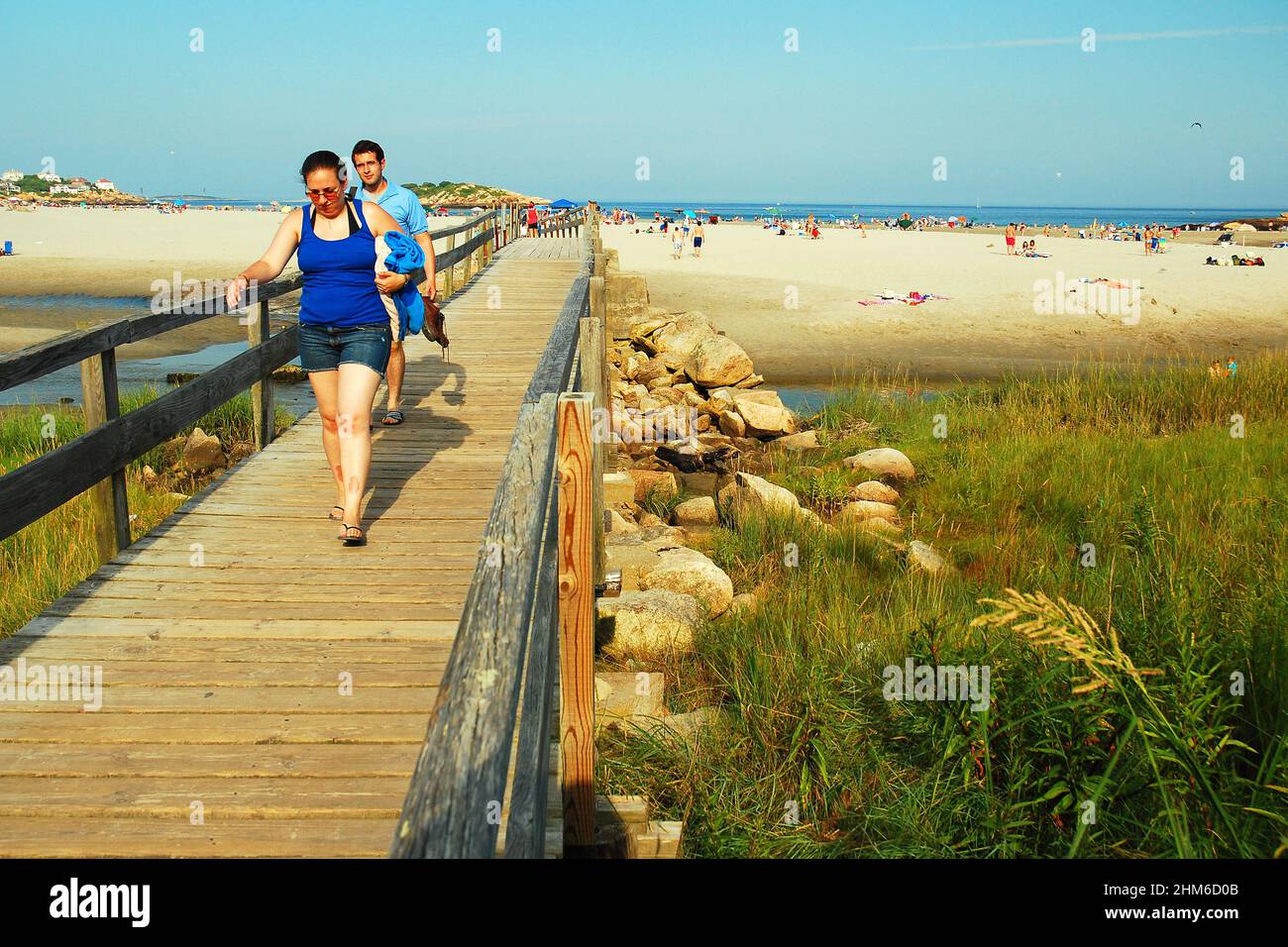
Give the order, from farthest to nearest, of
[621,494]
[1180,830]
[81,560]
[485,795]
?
1. [621,494]
2. [81,560]
3. [1180,830]
4. [485,795]

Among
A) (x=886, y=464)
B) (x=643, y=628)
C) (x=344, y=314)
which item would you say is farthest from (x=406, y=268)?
(x=886, y=464)

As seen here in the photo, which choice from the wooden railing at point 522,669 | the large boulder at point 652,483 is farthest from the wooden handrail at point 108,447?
the large boulder at point 652,483

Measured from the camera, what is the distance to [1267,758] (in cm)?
379

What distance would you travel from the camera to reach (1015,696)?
4414mm

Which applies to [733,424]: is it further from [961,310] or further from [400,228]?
[961,310]

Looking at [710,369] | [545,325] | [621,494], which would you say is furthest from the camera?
[710,369]

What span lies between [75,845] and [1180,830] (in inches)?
134

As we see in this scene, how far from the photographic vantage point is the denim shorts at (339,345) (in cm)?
541

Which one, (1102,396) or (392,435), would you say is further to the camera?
(1102,396)

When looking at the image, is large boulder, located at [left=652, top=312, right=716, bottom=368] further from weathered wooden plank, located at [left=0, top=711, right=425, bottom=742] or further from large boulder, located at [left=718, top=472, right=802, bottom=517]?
weathered wooden plank, located at [left=0, top=711, right=425, bottom=742]

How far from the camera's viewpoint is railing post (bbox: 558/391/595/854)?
3.07 m

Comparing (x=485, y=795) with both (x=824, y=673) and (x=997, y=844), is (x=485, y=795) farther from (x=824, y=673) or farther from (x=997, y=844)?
(x=824, y=673)

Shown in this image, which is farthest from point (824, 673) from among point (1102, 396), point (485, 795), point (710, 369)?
point (710, 369)
